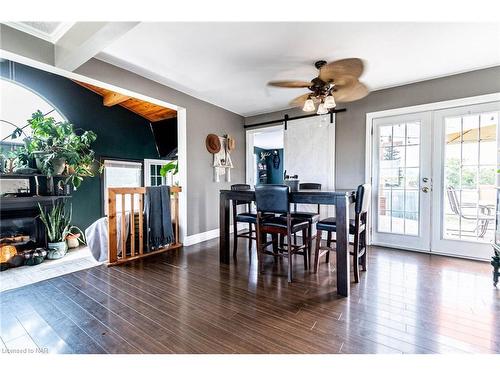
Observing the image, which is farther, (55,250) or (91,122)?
(91,122)

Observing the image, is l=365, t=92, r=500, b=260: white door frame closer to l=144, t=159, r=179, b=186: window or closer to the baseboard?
the baseboard

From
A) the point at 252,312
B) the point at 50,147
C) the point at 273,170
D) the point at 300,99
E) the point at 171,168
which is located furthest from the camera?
the point at 273,170

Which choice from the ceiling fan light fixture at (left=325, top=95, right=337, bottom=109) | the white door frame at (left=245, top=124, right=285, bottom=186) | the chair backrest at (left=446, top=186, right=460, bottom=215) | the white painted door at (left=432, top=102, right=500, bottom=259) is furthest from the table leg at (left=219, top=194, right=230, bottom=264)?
the chair backrest at (left=446, top=186, right=460, bottom=215)

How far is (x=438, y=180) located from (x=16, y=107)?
6.31 metres

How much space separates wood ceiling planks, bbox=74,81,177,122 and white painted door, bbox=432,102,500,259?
14.8 feet


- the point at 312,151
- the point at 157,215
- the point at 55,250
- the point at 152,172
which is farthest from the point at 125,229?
the point at 312,151

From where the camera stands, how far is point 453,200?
3195 mm

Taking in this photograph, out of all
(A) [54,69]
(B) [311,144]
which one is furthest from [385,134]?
(A) [54,69]

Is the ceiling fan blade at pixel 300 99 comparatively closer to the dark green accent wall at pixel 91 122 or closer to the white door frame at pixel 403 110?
the white door frame at pixel 403 110

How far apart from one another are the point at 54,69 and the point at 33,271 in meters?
2.31

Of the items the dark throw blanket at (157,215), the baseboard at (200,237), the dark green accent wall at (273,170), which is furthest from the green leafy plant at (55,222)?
the dark green accent wall at (273,170)

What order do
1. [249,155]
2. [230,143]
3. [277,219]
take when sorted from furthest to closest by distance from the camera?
[249,155], [230,143], [277,219]

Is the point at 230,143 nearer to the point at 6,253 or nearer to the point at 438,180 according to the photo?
the point at 438,180

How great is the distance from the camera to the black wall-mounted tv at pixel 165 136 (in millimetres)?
5371
